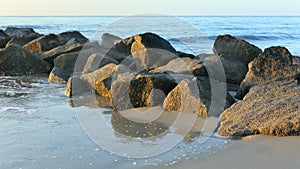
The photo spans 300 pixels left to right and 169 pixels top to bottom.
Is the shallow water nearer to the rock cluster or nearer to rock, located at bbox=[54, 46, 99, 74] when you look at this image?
the rock cluster

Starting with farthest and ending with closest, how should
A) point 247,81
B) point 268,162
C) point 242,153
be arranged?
point 247,81
point 242,153
point 268,162

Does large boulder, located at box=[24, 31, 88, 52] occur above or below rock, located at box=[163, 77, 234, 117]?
below

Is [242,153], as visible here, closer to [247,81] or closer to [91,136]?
[91,136]

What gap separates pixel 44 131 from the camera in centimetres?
439

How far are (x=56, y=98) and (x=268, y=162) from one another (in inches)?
160

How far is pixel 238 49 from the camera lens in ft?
27.6

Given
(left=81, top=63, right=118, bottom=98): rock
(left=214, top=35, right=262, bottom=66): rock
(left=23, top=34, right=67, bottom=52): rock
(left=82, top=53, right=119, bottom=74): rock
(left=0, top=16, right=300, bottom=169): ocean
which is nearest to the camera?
(left=0, top=16, right=300, bottom=169): ocean

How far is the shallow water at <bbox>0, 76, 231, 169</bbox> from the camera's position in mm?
3439

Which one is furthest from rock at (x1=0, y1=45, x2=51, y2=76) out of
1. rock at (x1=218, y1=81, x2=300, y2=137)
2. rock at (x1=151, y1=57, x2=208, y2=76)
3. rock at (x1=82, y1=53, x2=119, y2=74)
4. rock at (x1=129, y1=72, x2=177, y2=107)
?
rock at (x1=218, y1=81, x2=300, y2=137)

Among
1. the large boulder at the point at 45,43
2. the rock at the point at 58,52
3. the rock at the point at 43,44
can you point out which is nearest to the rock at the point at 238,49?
the rock at the point at 58,52

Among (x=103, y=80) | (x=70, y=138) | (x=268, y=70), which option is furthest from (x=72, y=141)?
(x=268, y=70)

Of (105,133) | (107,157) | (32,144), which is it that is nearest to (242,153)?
(107,157)

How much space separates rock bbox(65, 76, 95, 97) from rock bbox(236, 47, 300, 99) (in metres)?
2.62

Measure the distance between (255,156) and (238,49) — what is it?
5225mm
